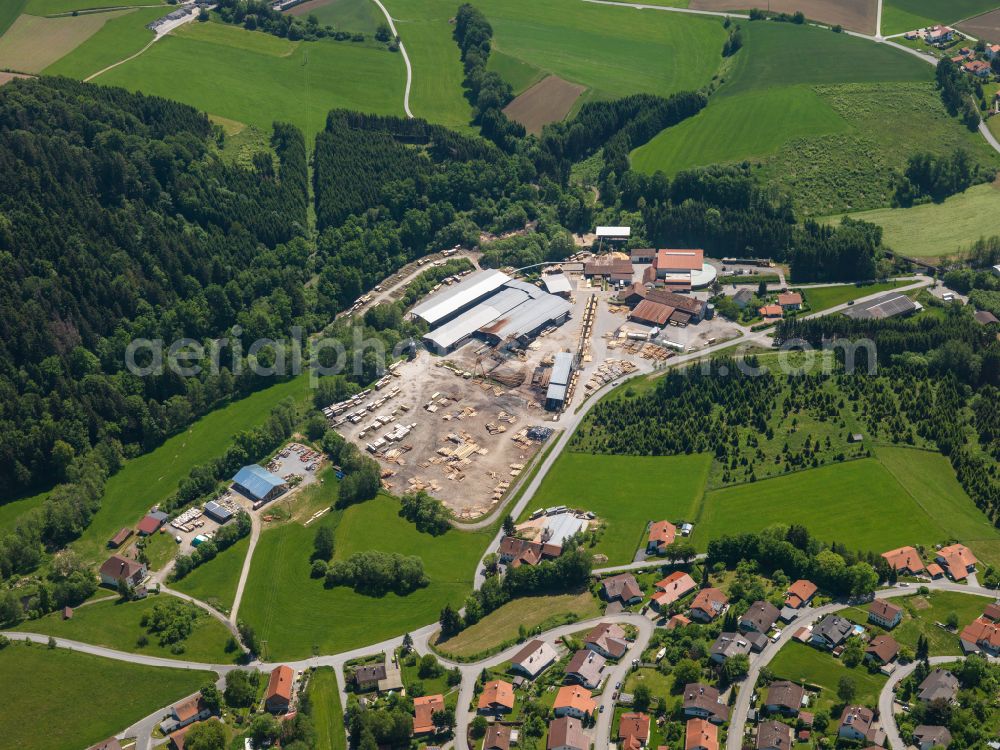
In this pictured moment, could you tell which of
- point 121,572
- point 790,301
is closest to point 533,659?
point 121,572

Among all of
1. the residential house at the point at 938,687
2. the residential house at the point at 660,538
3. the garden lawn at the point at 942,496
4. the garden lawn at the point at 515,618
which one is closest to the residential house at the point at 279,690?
the garden lawn at the point at 515,618

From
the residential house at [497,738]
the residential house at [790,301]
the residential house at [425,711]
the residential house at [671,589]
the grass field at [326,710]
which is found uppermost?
the residential house at [790,301]

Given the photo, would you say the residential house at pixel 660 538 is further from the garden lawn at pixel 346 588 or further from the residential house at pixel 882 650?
the residential house at pixel 882 650

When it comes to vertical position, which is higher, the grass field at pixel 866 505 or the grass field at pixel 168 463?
the grass field at pixel 866 505

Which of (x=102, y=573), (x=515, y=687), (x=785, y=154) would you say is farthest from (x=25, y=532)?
(x=785, y=154)

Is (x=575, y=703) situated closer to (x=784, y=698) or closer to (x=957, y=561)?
(x=784, y=698)
